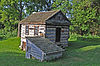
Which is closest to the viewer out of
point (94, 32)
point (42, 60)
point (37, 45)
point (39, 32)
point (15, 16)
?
point (42, 60)

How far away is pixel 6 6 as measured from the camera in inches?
1174

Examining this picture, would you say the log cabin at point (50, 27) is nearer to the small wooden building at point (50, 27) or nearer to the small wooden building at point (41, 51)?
the small wooden building at point (50, 27)

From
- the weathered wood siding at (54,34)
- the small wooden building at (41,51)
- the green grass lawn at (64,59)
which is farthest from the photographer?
the weathered wood siding at (54,34)

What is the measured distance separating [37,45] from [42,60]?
1673mm

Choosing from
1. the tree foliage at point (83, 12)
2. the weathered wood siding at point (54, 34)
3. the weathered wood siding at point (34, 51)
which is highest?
the tree foliage at point (83, 12)

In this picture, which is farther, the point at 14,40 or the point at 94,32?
the point at 94,32

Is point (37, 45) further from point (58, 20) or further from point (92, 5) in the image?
point (92, 5)

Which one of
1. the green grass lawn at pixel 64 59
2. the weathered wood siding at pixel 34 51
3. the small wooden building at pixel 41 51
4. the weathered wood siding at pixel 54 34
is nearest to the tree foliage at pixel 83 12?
the weathered wood siding at pixel 54 34

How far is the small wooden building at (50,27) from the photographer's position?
1669 cm

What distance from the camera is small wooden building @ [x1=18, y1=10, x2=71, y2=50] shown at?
16688 mm

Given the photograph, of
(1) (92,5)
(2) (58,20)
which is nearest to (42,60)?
(2) (58,20)

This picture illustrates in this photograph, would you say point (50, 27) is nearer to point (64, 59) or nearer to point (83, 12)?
point (64, 59)

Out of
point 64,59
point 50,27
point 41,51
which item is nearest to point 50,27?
point 50,27

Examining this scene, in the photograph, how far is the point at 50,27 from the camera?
1708 centimetres
